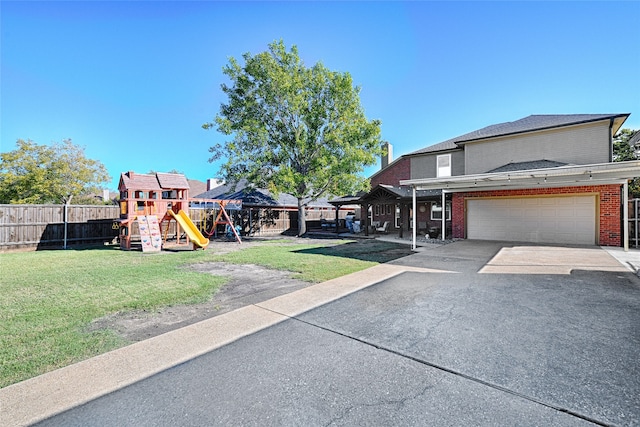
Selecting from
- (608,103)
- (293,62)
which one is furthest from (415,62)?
Result: (608,103)

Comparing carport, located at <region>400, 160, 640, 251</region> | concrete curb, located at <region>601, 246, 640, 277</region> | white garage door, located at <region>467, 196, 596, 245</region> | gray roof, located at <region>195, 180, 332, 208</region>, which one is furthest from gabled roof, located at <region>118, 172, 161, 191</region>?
concrete curb, located at <region>601, 246, 640, 277</region>

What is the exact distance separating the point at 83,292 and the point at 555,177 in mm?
15000

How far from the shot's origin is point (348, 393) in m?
2.35

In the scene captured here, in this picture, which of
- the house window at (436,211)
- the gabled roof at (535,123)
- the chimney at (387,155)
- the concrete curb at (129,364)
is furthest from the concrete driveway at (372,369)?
the chimney at (387,155)

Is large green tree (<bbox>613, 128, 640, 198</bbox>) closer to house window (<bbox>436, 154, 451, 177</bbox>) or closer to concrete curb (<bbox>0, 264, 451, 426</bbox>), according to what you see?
house window (<bbox>436, 154, 451, 177</bbox>)

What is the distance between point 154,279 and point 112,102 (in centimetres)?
2154

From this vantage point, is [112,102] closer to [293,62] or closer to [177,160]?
[293,62]

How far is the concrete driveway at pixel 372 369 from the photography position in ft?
6.89

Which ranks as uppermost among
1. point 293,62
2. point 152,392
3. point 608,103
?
point 293,62

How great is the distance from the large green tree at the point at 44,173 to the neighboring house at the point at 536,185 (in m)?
22.6

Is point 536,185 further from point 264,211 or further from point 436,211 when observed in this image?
point 264,211

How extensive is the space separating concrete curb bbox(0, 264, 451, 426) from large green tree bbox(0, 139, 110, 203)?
24.8 metres

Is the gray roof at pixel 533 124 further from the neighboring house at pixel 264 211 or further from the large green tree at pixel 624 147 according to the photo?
the large green tree at pixel 624 147

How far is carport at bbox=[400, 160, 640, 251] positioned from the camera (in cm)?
1085
